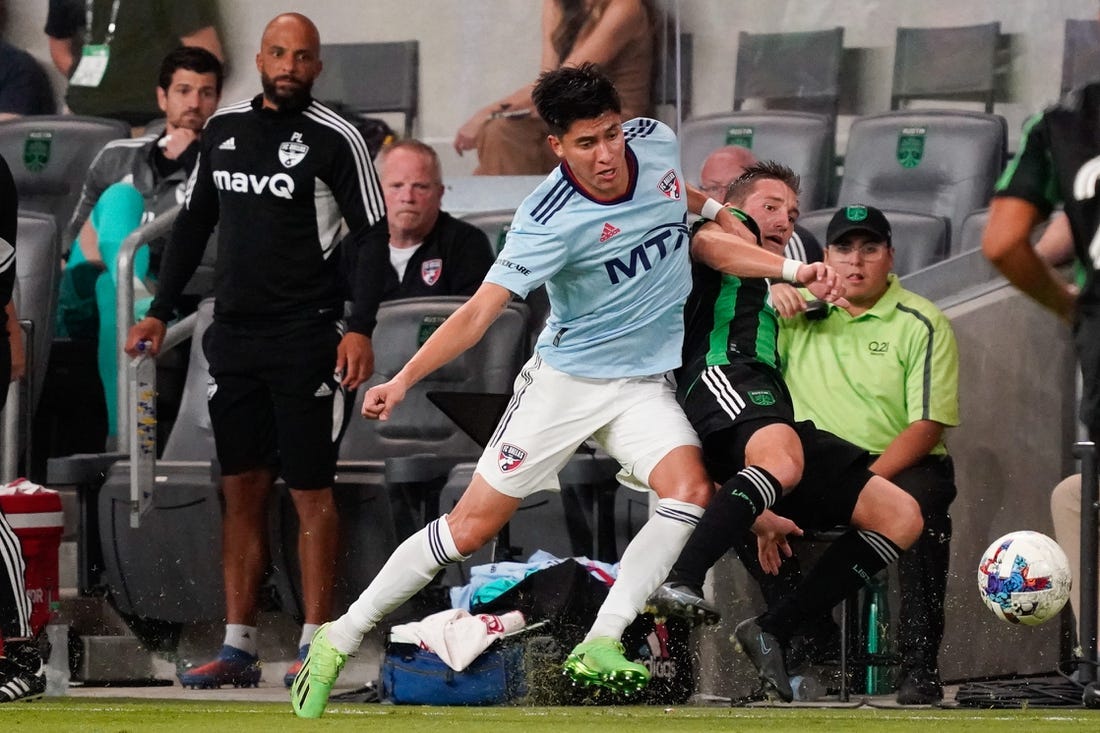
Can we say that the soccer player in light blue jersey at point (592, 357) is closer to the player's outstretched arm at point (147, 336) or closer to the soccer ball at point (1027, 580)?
the soccer ball at point (1027, 580)

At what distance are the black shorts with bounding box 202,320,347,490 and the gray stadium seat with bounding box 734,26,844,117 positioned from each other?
3.74 metres

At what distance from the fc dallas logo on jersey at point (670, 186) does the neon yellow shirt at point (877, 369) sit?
112 centimetres

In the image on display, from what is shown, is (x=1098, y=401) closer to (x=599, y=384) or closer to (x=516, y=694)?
(x=599, y=384)

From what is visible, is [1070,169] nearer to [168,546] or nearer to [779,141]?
[168,546]

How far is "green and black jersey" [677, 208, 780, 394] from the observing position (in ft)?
17.7

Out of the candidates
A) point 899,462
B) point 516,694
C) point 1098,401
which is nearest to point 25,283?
point 516,694

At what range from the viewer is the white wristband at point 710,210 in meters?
5.50

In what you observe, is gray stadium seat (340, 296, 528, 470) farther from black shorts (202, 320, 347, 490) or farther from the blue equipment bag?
the blue equipment bag

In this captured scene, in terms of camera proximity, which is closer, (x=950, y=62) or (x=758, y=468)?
(x=758, y=468)

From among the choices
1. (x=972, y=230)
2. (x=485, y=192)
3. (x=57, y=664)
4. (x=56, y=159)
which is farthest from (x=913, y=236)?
(x=56, y=159)

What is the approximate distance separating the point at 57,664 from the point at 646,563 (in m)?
2.30

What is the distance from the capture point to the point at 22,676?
541 centimetres

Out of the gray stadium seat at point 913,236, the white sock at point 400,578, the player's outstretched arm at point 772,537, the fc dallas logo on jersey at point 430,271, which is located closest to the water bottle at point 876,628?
the player's outstretched arm at point 772,537

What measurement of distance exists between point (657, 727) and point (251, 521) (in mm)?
2384
